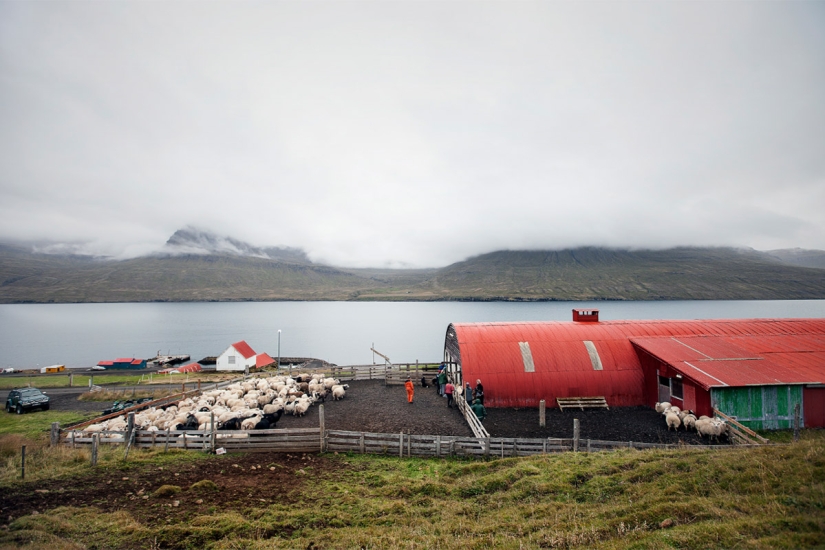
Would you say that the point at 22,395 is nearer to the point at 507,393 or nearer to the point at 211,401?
the point at 211,401

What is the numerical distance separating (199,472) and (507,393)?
17765mm

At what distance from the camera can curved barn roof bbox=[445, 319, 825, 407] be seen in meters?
25.8

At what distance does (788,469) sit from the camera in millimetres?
Result: 8891

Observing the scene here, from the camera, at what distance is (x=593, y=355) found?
2711cm

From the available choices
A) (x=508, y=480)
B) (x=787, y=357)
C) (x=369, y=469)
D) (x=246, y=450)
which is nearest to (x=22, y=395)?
(x=246, y=450)

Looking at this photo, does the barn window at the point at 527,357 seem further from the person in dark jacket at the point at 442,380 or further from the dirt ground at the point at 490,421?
the person in dark jacket at the point at 442,380

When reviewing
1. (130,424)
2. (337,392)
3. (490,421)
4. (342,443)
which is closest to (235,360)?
(337,392)

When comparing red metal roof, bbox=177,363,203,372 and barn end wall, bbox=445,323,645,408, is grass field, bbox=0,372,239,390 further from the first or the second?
barn end wall, bbox=445,323,645,408

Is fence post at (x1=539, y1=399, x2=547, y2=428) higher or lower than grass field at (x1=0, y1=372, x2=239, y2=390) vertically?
higher

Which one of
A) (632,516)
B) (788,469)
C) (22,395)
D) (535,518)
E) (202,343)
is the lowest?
(202,343)

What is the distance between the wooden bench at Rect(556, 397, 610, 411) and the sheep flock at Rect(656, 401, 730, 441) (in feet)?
10.1

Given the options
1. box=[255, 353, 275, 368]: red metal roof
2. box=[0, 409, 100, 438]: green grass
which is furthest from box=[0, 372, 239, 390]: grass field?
box=[0, 409, 100, 438]: green grass

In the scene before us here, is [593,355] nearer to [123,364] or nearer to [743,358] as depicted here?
[743,358]

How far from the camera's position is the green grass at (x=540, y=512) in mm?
7555
